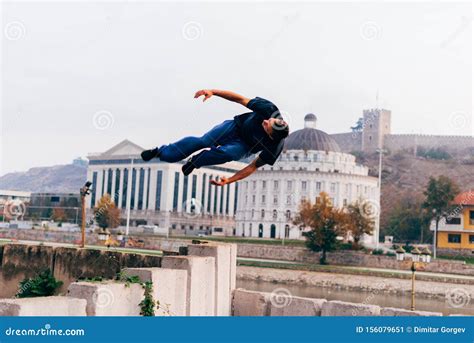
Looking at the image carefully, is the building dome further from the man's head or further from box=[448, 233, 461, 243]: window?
the man's head

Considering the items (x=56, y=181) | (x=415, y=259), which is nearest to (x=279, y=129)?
(x=415, y=259)

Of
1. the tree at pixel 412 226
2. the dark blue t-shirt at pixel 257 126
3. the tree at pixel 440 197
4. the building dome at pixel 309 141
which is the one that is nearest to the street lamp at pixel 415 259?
the dark blue t-shirt at pixel 257 126

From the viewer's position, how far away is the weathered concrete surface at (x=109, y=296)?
8.87 meters

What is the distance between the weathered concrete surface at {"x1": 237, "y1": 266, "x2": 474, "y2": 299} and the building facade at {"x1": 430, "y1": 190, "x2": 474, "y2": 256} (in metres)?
17.6

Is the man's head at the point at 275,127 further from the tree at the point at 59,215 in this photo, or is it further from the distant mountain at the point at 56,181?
the tree at the point at 59,215

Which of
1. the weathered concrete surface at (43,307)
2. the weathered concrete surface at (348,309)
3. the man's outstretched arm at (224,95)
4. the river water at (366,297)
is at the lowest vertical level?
the river water at (366,297)

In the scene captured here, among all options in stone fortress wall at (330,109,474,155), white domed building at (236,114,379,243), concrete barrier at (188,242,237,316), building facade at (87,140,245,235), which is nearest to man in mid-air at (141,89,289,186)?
concrete barrier at (188,242,237,316)

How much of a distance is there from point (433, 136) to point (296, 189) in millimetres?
94561

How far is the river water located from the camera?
1852 inches

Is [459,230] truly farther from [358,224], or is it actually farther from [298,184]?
[298,184]

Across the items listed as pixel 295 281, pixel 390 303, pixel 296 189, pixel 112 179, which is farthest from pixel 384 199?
pixel 390 303

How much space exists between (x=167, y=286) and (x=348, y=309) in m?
3.03

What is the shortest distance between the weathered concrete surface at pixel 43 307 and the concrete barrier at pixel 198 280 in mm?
2707
